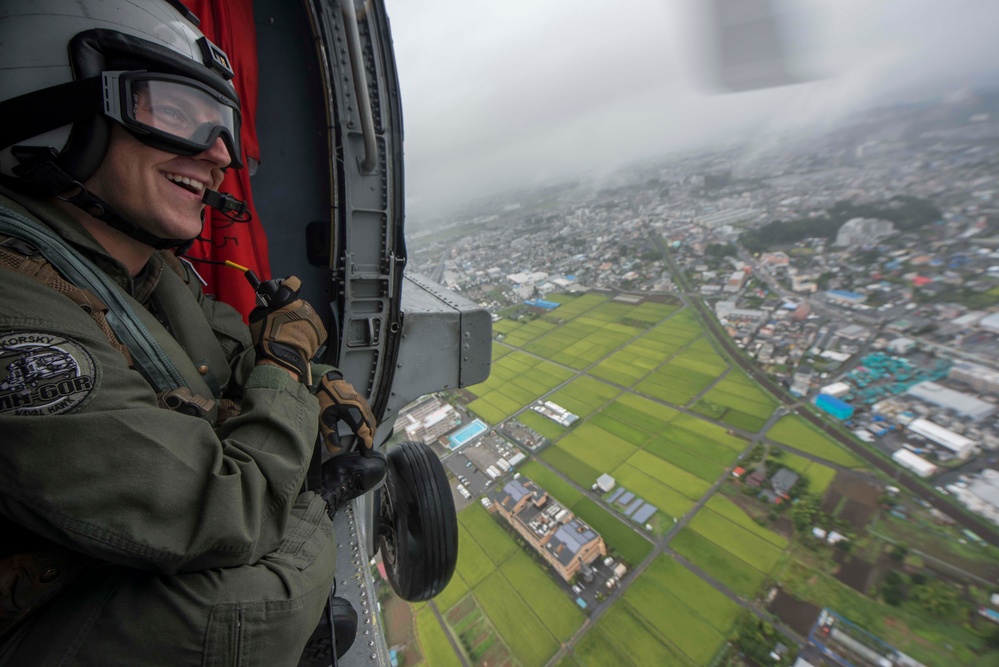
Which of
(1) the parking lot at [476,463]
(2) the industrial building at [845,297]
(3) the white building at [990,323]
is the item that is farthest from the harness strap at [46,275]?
(2) the industrial building at [845,297]

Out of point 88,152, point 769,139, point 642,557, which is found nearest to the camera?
point 88,152

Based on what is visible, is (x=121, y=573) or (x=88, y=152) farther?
(x=88, y=152)

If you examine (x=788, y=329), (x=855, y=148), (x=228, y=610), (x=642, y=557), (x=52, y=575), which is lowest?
(x=52, y=575)

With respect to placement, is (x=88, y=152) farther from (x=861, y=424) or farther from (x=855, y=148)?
(x=855, y=148)

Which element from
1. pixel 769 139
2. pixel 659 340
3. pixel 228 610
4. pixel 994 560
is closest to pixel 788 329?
pixel 659 340

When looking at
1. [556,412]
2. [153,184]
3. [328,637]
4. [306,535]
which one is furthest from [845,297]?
[153,184]

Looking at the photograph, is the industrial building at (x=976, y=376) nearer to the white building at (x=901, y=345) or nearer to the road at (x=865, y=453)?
the white building at (x=901, y=345)

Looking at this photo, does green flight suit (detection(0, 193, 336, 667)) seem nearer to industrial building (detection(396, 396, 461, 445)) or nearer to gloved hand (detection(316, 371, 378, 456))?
gloved hand (detection(316, 371, 378, 456))

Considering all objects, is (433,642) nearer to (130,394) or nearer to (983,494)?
(130,394)
